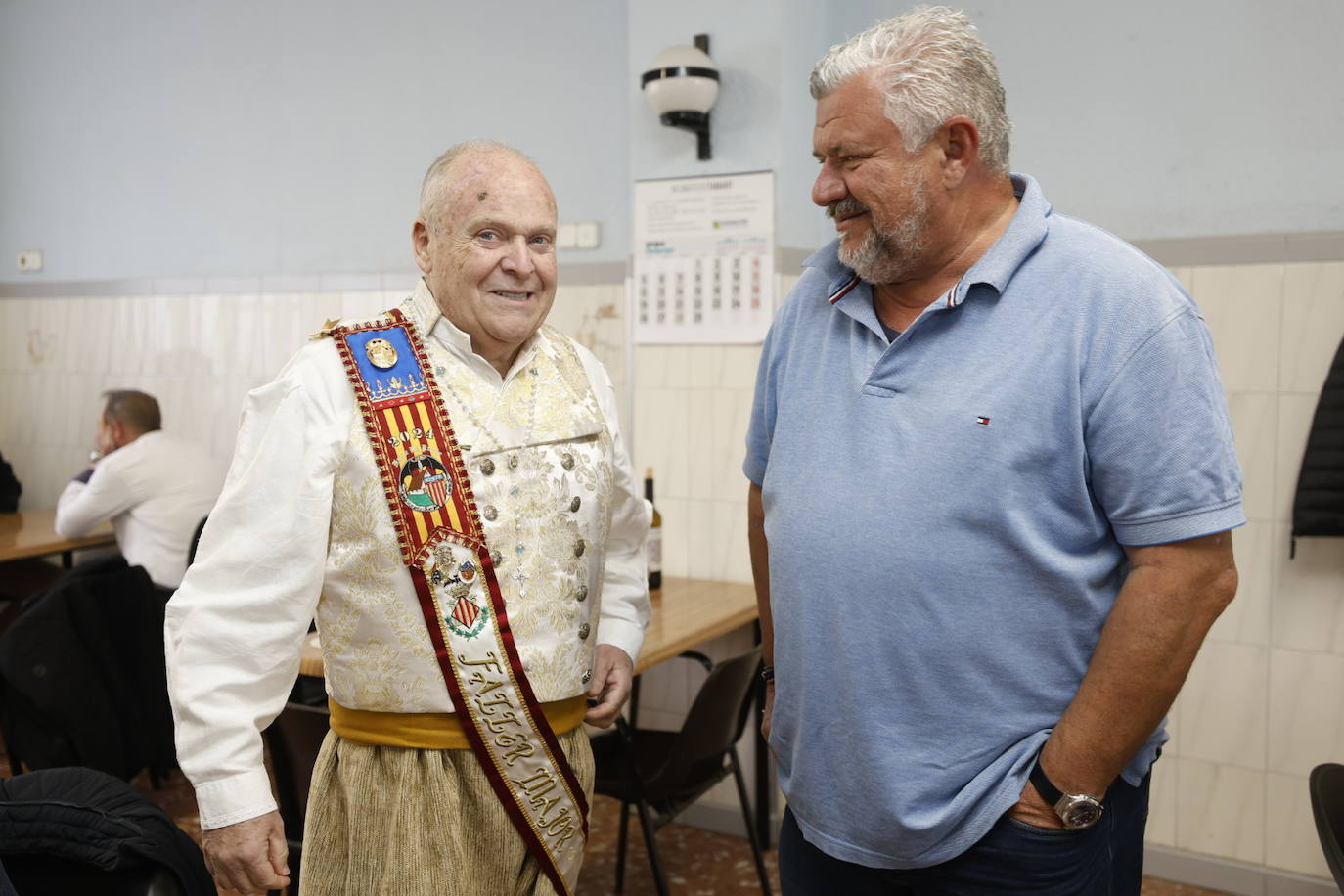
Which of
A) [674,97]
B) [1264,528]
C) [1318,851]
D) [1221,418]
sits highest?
[674,97]

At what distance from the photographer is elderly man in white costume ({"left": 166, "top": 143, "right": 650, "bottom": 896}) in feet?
4.63

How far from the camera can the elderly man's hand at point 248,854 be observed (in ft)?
4.60

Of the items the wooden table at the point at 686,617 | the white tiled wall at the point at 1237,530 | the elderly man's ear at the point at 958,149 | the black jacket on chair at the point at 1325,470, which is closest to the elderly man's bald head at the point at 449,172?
the elderly man's ear at the point at 958,149

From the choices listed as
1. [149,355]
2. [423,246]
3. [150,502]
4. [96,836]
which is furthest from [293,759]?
[149,355]

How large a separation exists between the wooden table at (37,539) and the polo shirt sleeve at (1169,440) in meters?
3.83

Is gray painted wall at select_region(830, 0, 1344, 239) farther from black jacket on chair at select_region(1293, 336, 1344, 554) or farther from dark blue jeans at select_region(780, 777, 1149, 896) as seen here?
dark blue jeans at select_region(780, 777, 1149, 896)

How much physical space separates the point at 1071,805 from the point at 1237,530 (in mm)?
1945

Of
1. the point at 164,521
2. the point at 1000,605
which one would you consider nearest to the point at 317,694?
the point at 164,521

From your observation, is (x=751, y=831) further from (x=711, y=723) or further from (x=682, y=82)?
(x=682, y=82)

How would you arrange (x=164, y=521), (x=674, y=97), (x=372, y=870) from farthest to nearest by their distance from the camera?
(x=164, y=521)
(x=674, y=97)
(x=372, y=870)

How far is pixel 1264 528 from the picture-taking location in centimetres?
294

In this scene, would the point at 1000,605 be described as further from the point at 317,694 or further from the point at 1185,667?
the point at 317,694

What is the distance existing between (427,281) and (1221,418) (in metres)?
1.00

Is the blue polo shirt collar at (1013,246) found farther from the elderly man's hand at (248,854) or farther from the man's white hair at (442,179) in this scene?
the elderly man's hand at (248,854)
